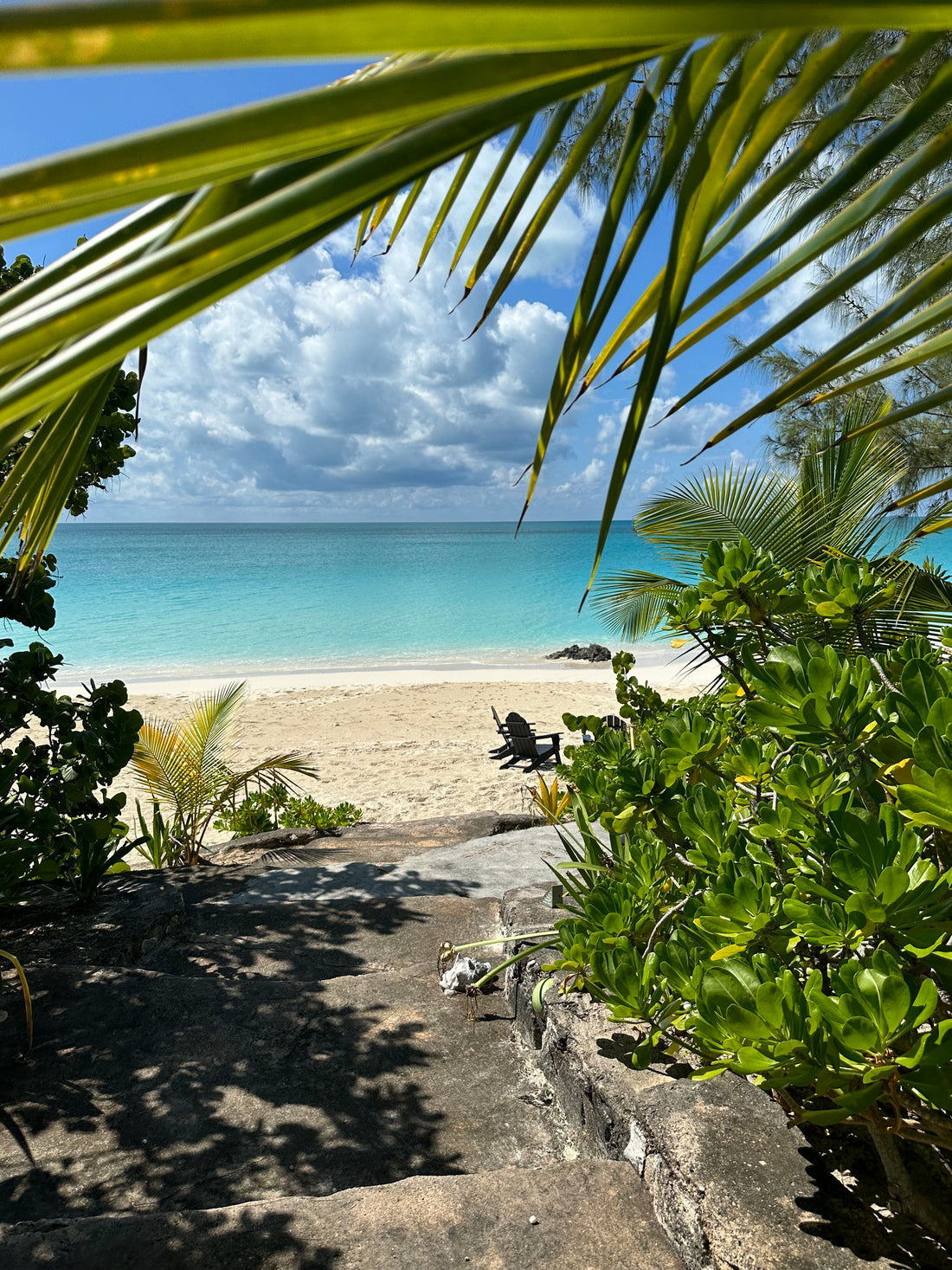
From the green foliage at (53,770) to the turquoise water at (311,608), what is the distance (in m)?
17.7

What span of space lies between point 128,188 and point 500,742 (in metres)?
11.5

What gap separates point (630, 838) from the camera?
77.2 inches

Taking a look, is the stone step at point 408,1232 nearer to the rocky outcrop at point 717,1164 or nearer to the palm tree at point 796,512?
the rocky outcrop at point 717,1164

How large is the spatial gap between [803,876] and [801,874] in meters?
0.08

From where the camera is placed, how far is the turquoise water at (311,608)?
24922 mm

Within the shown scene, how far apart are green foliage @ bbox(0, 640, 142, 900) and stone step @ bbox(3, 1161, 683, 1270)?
238 centimetres

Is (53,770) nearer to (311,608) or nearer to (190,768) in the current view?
(190,768)

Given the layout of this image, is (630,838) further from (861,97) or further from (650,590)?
(650,590)

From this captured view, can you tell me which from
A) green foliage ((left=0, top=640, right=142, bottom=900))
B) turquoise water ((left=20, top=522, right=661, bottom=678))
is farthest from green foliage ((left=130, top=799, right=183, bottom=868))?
turquoise water ((left=20, top=522, right=661, bottom=678))

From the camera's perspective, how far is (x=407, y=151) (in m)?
0.33

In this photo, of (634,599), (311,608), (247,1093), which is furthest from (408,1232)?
(311,608)

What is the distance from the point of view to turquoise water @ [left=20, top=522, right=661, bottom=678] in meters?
25.0

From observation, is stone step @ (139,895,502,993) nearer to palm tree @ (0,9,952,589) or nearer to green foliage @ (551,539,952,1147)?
green foliage @ (551,539,952,1147)

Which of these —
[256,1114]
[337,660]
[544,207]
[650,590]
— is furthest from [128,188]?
[337,660]
